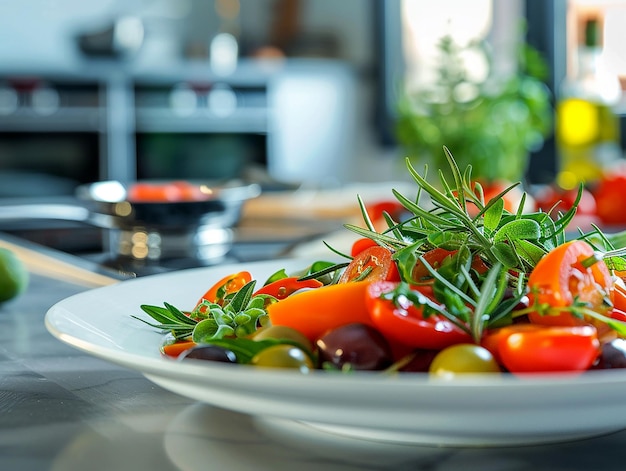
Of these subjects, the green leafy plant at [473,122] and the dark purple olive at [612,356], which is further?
the green leafy plant at [473,122]

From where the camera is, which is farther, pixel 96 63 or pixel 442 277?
pixel 96 63

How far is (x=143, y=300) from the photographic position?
777 millimetres

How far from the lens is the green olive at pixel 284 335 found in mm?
542

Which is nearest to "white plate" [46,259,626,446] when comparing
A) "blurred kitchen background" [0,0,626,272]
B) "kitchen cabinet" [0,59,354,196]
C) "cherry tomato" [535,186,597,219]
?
"cherry tomato" [535,186,597,219]

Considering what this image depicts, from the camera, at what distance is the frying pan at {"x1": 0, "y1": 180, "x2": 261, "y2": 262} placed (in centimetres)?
146

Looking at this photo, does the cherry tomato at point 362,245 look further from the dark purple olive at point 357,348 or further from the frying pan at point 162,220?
the frying pan at point 162,220

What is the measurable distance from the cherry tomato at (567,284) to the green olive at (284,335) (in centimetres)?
13

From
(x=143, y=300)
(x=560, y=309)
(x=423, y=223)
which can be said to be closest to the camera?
(x=560, y=309)

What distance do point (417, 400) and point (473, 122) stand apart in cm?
218

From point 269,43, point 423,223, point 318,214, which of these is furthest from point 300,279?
point 269,43

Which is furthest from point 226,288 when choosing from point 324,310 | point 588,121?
point 588,121

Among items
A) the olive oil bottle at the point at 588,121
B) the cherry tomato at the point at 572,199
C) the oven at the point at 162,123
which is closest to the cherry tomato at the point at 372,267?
the cherry tomato at the point at 572,199

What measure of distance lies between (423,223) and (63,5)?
205 inches

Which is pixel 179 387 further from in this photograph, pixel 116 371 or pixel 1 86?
pixel 1 86
